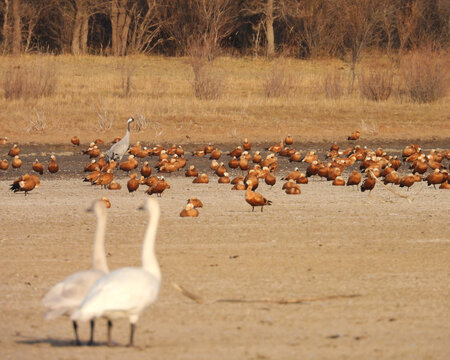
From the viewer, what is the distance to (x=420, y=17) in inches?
1977

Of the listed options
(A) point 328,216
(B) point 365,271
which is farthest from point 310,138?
(B) point 365,271

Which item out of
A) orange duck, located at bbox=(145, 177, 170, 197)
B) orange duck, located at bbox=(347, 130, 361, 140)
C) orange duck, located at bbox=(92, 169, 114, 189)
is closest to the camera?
orange duck, located at bbox=(145, 177, 170, 197)

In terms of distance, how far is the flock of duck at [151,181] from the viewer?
714 centimetres

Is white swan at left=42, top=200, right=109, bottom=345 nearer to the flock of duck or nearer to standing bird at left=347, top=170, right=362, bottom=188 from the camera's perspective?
the flock of duck

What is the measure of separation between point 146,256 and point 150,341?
772 millimetres

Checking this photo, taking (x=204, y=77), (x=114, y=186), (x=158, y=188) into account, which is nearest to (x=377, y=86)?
(x=204, y=77)

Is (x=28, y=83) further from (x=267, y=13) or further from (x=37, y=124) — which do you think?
(x=267, y=13)

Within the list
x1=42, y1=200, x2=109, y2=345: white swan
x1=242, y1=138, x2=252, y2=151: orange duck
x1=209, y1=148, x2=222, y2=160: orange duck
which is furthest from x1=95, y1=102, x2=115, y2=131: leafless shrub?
x1=42, y1=200, x2=109, y2=345: white swan

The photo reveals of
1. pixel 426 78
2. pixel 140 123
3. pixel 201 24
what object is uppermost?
pixel 201 24

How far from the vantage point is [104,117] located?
30.2m

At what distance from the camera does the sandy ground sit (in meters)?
7.84

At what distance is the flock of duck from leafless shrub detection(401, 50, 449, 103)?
6.56 m

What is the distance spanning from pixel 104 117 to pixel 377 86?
10115mm

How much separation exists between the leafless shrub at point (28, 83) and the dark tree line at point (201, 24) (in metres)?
14.0
